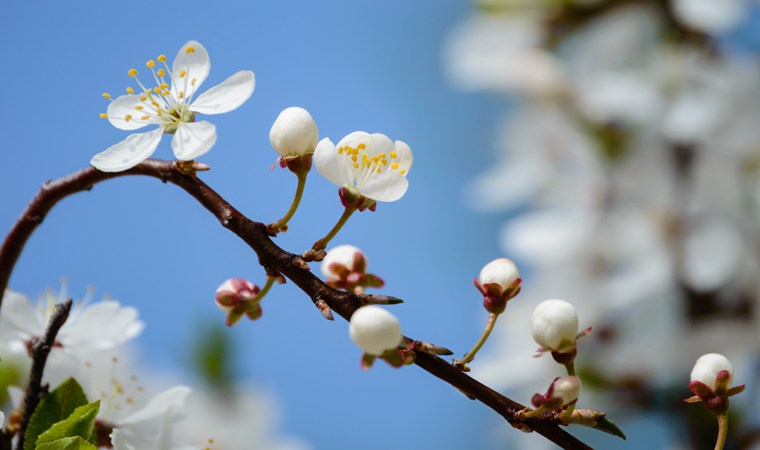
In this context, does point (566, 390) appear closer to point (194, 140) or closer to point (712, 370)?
point (712, 370)

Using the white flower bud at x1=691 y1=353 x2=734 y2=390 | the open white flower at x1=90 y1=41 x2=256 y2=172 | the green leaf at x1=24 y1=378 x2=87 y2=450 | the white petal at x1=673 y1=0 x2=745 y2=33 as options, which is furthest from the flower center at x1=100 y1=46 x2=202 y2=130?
the white petal at x1=673 y1=0 x2=745 y2=33

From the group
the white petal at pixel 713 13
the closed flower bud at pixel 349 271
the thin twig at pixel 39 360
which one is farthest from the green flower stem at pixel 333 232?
the white petal at pixel 713 13

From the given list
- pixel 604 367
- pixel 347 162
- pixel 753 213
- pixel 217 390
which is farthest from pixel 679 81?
pixel 347 162

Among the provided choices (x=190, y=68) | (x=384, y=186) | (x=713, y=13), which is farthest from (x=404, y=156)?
(x=713, y=13)

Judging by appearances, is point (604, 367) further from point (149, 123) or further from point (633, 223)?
point (149, 123)

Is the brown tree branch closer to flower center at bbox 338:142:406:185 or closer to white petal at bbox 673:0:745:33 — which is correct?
flower center at bbox 338:142:406:185
